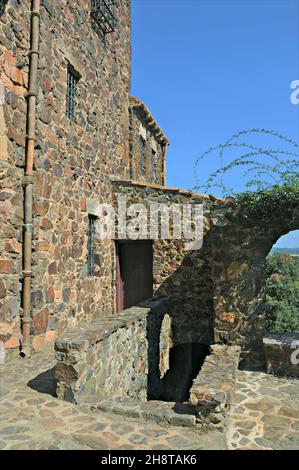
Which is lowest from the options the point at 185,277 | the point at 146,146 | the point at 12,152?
the point at 185,277

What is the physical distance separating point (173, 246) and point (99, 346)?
4.80 metres

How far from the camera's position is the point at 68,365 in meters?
4.44

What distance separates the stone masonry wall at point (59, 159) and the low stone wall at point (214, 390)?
2908mm

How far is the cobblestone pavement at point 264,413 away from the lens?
4195mm

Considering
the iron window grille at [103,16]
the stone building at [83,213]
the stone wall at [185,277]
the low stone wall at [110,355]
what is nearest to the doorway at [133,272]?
the stone building at [83,213]

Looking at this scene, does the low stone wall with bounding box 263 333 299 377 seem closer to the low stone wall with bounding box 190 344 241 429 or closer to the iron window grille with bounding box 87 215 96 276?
the low stone wall with bounding box 190 344 241 429

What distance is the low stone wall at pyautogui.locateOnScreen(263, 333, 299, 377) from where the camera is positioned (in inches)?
262

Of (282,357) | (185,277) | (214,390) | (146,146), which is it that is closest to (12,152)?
(214,390)

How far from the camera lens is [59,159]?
710cm

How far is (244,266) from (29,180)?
4189mm

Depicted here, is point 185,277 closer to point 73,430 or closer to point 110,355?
point 110,355

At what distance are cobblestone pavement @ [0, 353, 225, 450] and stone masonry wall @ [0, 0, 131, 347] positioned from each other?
1.79 meters

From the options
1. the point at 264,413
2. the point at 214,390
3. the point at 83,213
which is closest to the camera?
the point at 214,390

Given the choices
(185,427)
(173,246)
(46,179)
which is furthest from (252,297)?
(46,179)
